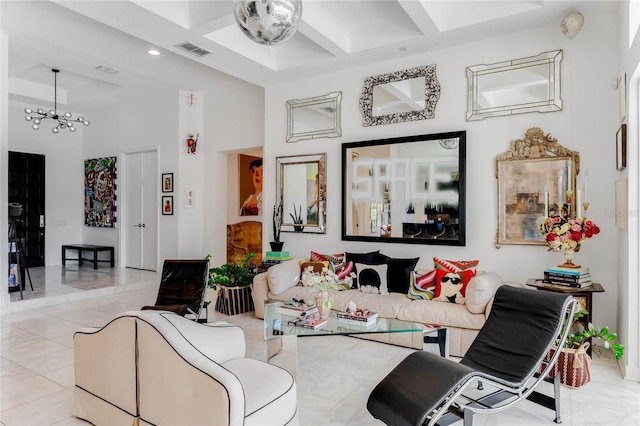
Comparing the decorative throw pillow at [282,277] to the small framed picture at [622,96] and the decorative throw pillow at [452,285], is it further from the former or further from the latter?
the small framed picture at [622,96]

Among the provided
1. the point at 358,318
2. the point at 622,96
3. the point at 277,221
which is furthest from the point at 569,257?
the point at 277,221

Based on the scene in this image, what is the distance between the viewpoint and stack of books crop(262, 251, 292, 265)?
530cm

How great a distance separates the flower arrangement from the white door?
6.55 m

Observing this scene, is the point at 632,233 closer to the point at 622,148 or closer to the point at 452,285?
the point at 622,148

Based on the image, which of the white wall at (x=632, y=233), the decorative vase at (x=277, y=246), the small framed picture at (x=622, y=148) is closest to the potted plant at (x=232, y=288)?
the decorative vase at (x=277, y=246)

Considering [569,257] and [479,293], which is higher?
[569,257]

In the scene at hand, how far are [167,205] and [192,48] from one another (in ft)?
11.7

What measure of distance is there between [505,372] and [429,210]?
235 cm

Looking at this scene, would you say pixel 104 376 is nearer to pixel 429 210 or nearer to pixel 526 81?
pixel 429 210

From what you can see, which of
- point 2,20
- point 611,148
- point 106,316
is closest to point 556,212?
point 611,148

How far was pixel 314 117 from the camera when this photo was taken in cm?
554

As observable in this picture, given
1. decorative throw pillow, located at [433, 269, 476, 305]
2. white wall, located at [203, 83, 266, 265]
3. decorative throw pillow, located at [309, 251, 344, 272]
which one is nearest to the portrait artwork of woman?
white wall, located at [203, 83, 266, 265]

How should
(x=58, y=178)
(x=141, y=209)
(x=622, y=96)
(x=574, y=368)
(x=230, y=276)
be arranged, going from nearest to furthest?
(x=574, y=368) < (x=622, y=96) < (x=230, y=276) < (x=141, y=209) < (x=58, y=178)

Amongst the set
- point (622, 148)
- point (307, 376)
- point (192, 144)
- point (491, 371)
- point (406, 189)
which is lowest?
point (307, 376)
